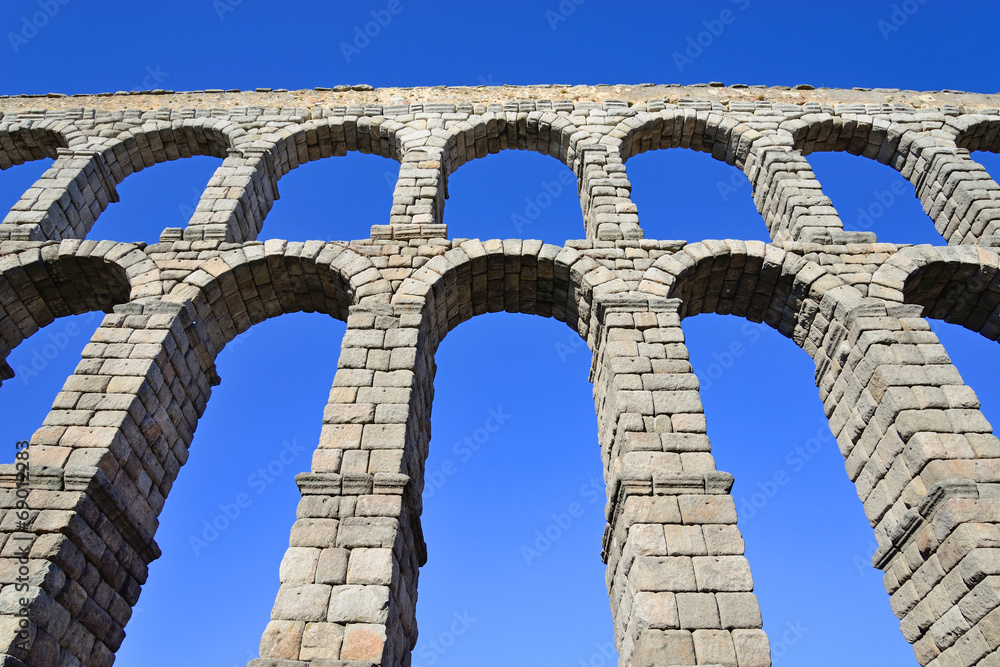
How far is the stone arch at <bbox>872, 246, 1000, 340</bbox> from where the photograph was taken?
9.44m

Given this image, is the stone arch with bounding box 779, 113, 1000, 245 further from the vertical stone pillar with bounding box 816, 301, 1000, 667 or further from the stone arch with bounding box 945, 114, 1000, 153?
the vertical stone pillar with bounding box 816, 301, 1000, 667

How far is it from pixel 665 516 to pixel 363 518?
9.32ft

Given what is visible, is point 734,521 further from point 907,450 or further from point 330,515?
point 330,515

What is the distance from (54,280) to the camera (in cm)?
993

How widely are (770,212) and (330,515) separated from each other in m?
8.68

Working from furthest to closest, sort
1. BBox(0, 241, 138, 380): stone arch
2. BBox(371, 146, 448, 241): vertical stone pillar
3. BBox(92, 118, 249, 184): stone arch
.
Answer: BBox(92, 118, 249, 184): stone arch, BBox(371, 146, 448, 241): vertical stone pillar, BBox(0, 241, 138, 380): stone arch

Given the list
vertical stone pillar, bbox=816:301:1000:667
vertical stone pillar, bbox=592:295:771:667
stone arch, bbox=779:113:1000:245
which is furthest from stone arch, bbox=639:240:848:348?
stone arch, bbox=779:113:1000:245

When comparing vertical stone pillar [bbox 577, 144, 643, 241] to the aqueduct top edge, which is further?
the aqueduct top edge

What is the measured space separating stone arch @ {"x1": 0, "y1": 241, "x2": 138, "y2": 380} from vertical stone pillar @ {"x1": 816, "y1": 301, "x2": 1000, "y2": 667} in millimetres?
9257

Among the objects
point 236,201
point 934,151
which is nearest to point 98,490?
point 236,201

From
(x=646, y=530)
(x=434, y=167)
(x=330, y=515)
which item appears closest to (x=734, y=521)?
(x=646, y=530)

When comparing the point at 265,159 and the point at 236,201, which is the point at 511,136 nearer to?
the point at 265,159

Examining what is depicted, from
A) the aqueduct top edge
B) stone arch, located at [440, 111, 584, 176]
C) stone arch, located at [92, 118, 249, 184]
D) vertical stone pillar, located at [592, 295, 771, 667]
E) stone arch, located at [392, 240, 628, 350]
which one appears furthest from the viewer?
the aqueduct top edge

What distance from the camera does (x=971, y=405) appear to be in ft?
25.0
